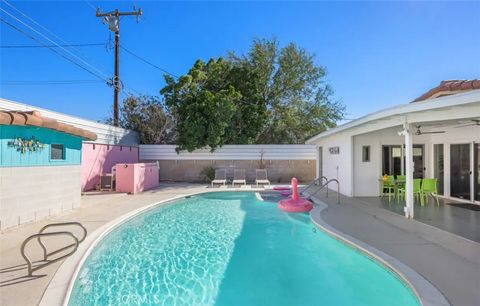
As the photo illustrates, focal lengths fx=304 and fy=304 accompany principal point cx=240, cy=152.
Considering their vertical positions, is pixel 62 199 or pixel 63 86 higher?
pixel 63 86

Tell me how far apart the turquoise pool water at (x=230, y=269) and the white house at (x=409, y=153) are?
3.14 meters

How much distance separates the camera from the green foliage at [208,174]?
1794cm

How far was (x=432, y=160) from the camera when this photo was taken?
10812 millimetres

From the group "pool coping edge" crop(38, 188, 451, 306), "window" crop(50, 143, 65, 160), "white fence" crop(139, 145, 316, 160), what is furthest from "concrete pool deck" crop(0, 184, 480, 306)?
"white fence" crop(139, 145, 316, 160)

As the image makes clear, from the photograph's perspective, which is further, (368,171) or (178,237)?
(368,171)

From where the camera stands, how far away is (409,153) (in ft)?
24.4

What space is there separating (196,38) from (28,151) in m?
12.7

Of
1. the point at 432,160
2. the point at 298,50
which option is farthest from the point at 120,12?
the point at 432,160

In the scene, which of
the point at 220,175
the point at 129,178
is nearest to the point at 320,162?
the point at 220,175

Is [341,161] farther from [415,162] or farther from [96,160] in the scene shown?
[96,160]

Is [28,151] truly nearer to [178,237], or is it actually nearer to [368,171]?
[178,237]

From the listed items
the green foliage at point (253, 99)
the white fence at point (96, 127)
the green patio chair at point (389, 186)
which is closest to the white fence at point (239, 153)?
the green foliage at point (253, 99)

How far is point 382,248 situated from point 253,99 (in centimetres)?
1386

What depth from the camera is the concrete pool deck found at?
374 centimetres
